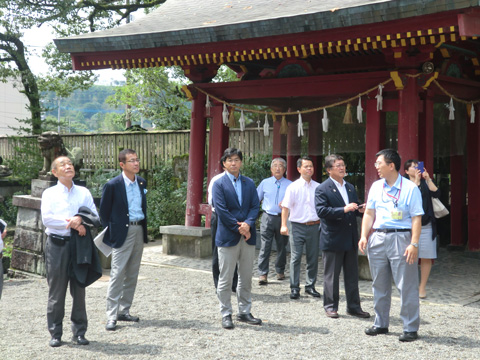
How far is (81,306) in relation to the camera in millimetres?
5348

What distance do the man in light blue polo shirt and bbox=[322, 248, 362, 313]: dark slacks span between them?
0.75m

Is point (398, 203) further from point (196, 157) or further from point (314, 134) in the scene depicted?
point (314, 134)

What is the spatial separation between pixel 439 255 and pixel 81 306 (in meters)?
7.03

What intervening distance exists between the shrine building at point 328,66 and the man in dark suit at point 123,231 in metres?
3.42

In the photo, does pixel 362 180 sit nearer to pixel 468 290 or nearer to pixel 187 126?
pixel 468 290

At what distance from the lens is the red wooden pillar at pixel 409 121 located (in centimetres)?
835

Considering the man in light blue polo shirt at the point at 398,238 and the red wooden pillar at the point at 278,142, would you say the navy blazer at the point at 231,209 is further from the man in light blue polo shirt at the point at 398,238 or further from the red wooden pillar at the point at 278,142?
the red wooden pillar at the point at 278,142

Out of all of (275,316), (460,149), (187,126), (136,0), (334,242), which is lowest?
(275,316)

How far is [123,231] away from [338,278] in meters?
2.34

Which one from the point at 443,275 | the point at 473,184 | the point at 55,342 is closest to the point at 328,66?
the point at 473,184

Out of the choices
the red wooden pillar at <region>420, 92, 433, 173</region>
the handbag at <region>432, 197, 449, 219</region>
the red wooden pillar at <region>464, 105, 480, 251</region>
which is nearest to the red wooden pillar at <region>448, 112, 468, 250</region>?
the red wooden pillar at <region>464, 105, 480, 251</region>

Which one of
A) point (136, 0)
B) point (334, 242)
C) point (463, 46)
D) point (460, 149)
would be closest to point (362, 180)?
point (460, 149)

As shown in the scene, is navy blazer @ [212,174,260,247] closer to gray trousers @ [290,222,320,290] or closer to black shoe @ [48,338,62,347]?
gray trousers @ [290,222,320,290]

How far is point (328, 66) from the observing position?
1040cm
